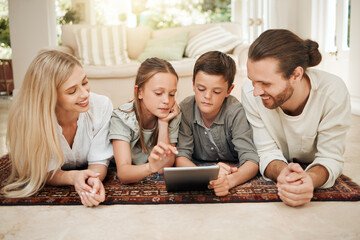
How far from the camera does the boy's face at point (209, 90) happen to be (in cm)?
159

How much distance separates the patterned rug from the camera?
1.30m

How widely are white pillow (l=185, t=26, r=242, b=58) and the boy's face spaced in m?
2.02

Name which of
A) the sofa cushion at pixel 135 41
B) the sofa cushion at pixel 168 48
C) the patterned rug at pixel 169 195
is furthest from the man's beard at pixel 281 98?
the sofa cushion at pixel 135 41

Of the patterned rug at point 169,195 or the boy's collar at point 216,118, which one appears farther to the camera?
the boy's collar at point 216,118

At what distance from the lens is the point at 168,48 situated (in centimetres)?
372

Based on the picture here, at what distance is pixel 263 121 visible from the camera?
1.54 m

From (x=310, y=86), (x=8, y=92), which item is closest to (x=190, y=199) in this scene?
(x=310, y=86)

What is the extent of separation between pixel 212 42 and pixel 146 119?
2194mm

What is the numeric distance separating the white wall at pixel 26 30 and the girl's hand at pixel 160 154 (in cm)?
474

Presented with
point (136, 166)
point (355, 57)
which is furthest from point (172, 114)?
point (355, 57)

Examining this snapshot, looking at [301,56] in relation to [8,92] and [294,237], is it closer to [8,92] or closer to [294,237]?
[294,237]

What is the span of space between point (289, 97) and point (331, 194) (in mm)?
440

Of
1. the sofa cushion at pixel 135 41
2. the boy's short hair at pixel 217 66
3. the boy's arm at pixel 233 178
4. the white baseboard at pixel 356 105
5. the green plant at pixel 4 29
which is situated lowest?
the white baseboard at pixel 356 105

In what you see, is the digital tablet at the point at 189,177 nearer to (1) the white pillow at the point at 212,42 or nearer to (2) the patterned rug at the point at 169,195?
(2) the patterned rug at the point at 169,195
